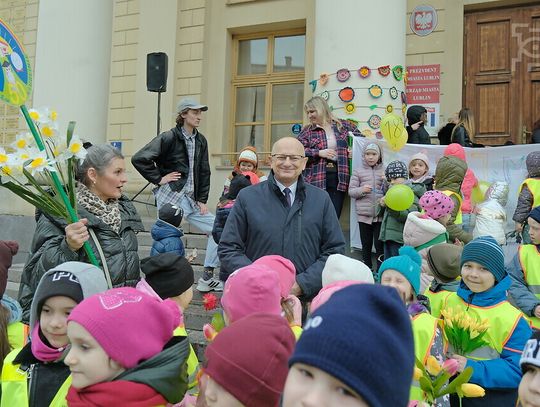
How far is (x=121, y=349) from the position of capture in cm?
171

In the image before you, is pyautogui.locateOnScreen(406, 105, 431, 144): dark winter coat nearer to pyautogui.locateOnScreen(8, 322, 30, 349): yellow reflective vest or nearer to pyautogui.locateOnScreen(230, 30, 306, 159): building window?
pyautogui.locateOnScreen(230, 30, 306, 159): building window

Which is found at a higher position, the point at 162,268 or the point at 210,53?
the point at 210,53

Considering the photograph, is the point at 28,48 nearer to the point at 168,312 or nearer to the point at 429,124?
the point at 429,124

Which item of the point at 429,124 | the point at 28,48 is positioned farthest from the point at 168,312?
the point at 28,48

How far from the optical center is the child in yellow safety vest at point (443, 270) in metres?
3.27

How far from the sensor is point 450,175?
481 cm

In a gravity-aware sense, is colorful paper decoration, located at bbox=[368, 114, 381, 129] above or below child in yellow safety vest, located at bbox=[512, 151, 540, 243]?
above

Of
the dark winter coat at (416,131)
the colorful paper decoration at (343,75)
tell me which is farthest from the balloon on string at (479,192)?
the colorful paper decoration at (343,75)

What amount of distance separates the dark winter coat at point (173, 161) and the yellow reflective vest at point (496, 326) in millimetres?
3605

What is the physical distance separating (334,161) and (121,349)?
13.0ft

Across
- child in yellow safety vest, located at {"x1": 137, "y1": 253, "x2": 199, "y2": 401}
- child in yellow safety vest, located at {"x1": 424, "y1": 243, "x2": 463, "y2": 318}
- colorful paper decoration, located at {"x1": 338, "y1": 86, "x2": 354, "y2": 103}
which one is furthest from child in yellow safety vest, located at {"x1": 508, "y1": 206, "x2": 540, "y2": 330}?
colorful paper decoration, located at {"x1": 338, "y1": 86, "x2": 354, "y2": 103}

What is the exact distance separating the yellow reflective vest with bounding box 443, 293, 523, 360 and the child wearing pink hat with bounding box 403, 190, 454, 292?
103cm

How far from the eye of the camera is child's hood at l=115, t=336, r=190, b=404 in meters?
1.70

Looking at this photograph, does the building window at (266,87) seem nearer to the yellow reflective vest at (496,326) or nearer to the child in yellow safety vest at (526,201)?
the child in yellow safety vest at (526,201)
